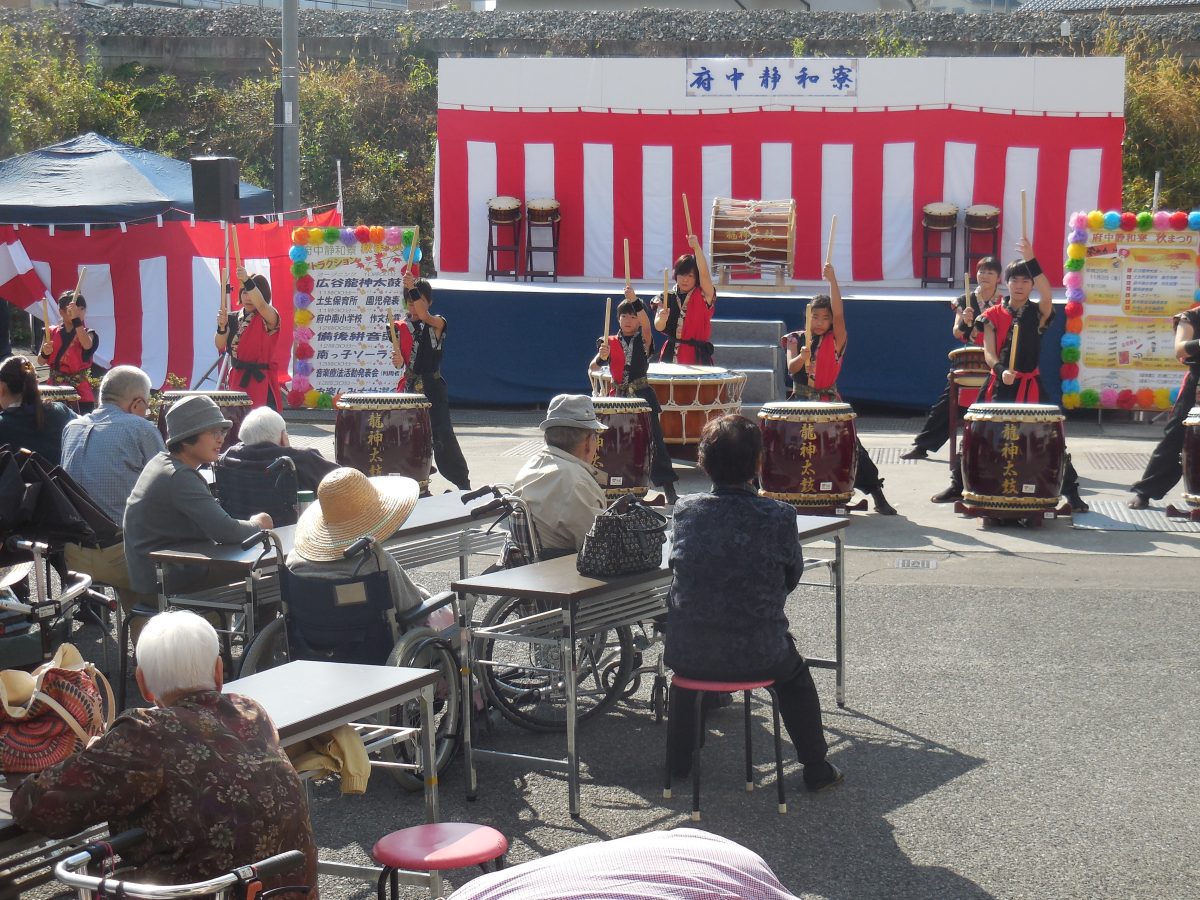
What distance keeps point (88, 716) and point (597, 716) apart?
2587 millimetres

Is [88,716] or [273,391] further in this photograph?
[273,391]

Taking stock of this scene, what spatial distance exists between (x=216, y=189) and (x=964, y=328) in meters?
8.06

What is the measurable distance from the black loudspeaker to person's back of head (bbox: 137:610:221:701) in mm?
12747

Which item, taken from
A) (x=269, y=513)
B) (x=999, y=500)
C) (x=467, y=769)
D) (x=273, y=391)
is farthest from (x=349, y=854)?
(x=273, y=391)

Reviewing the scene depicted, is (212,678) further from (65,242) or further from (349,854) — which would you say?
(65,242)

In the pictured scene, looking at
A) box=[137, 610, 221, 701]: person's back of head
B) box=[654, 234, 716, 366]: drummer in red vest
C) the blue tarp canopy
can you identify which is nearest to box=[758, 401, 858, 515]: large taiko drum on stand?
box=[654, 234, 716, 366]: drummer in red vest

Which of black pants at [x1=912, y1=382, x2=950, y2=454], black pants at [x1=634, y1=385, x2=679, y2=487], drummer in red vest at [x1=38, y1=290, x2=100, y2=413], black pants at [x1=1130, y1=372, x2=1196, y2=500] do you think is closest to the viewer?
black pants at [x1=1130, y1=372, x2=1196, y2=500]

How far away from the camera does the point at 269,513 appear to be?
669 centimetres

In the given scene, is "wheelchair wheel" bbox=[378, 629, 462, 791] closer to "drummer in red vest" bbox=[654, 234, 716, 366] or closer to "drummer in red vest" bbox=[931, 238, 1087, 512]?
"drummer in red vest" bbox=[931, 238, 1087, 512]

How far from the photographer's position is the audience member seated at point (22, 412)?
24.3ft

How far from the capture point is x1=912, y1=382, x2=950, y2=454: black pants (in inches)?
459

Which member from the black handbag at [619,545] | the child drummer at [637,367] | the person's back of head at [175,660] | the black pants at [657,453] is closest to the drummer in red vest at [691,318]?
the child drummer at [637,367]

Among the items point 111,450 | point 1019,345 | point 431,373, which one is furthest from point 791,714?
point 431,373

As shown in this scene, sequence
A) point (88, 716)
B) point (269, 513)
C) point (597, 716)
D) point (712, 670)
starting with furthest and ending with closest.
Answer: point (269, 513), point (597, 716), point (712, 670), point (88, 716)
